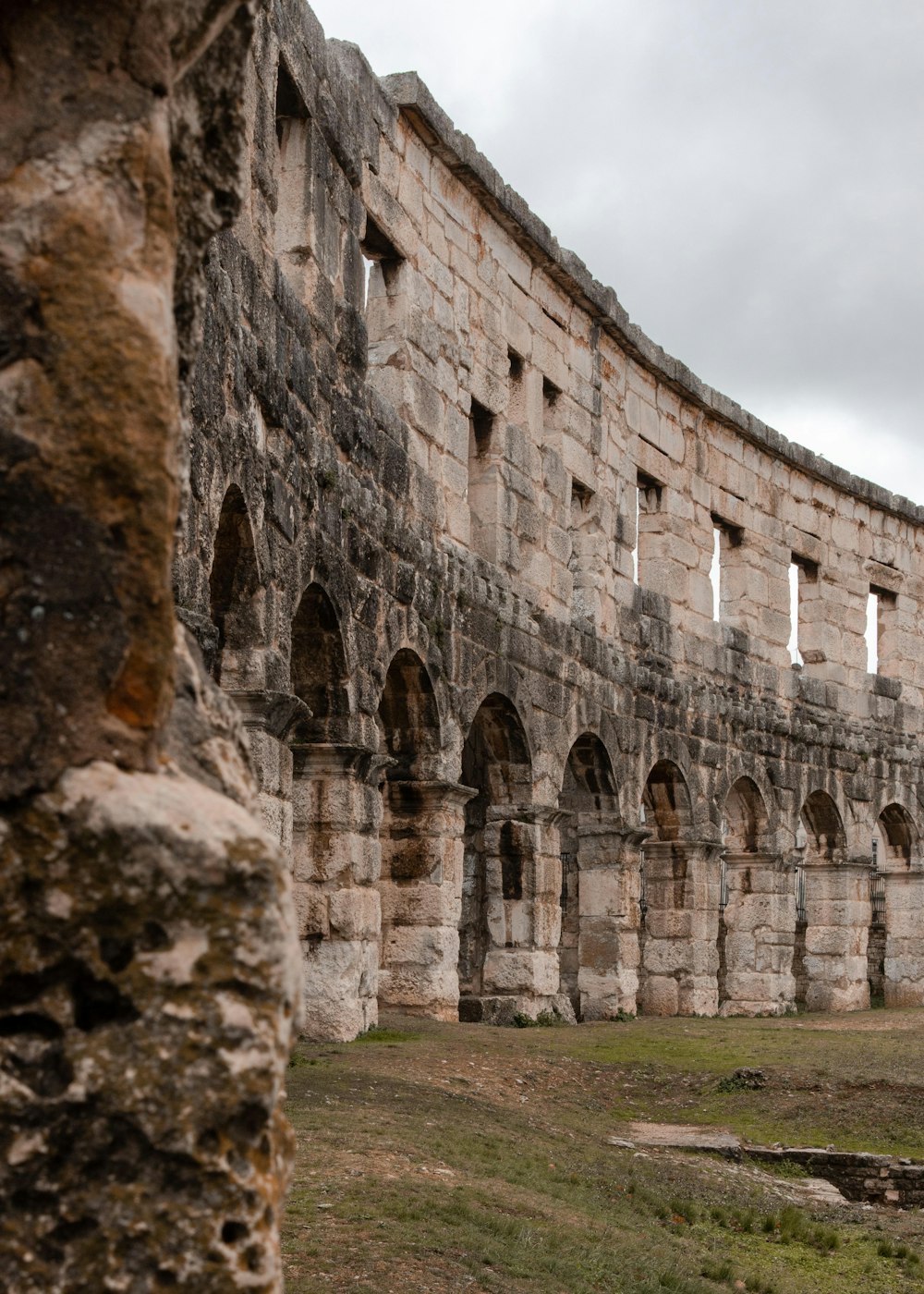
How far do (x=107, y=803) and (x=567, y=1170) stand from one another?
6497 millimetres

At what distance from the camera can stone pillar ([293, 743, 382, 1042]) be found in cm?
1063

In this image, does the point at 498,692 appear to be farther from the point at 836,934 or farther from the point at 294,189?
the point at 836,934

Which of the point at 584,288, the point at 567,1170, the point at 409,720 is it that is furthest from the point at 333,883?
the point at 584,288

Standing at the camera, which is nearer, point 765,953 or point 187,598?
point 187,598

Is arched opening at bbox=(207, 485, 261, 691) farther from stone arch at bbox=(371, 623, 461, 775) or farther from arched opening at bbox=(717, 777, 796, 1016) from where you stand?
arched opening at bbox=(717, 777, 796, 1016)

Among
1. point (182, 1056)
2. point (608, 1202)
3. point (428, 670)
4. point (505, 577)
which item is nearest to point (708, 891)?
point (505, 577)

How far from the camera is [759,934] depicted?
20406 millimetres

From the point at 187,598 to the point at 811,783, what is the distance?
15.7 m

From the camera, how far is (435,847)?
503 inches

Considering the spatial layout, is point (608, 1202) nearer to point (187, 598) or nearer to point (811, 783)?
point (187, 598)

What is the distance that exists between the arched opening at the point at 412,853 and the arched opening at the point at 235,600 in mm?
3519

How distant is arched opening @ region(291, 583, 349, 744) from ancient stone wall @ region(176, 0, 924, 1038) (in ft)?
0.08

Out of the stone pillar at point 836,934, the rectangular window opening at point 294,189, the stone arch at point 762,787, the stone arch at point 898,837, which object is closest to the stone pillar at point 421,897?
the rectangular window opening at point 294,189

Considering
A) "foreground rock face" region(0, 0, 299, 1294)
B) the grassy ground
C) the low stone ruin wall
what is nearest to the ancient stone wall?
the grassy ground
